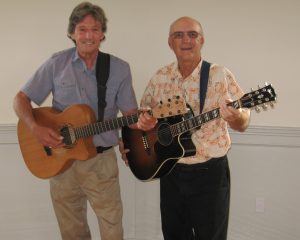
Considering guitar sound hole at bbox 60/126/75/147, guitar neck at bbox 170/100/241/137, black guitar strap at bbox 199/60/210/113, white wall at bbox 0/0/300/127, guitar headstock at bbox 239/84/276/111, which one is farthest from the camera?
white wall at bbox 0/0/300/127

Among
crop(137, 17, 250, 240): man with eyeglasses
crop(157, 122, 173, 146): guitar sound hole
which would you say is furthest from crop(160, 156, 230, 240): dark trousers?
crop(157, 122, 173, 146): guitar sound hole

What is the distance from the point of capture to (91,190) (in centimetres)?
189

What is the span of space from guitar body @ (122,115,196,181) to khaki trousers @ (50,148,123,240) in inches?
4.7

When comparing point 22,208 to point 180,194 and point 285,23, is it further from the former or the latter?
point 285,23

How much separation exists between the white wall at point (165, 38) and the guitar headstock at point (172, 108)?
73 cm

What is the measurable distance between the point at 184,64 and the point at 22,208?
1.57 m

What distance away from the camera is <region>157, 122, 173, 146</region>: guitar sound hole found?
1.73m

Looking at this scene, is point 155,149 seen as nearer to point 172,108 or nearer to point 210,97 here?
point 172,108

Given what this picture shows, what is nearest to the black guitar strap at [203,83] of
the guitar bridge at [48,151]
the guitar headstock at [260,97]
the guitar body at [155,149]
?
the guitar body at [155,149]

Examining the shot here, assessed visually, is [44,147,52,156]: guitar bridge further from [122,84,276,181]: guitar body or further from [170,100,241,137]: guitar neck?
[170,100,241,137]: guitar neck

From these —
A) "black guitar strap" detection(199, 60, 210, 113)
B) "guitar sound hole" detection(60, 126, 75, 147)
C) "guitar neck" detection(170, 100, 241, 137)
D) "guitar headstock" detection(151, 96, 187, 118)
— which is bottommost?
"guitar sound hole" detection(60, 126, 75, 147)

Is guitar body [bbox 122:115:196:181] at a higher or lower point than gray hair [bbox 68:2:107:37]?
lower

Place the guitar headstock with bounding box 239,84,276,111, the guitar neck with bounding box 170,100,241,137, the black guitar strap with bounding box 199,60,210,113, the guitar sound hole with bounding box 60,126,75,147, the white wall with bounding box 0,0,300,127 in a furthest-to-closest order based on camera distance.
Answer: the white wall with bounding box 0,0,300,127
the guitar sound hole with bounding box 60,126,75,147
the black guitar strap with bounding box 199,60,210,113
the guitar neck with bounding box 170,100,241,137
the guitar headstock with bounding box 239,84,276,111

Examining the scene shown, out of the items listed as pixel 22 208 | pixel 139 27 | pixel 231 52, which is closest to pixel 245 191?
pixel 231 52
